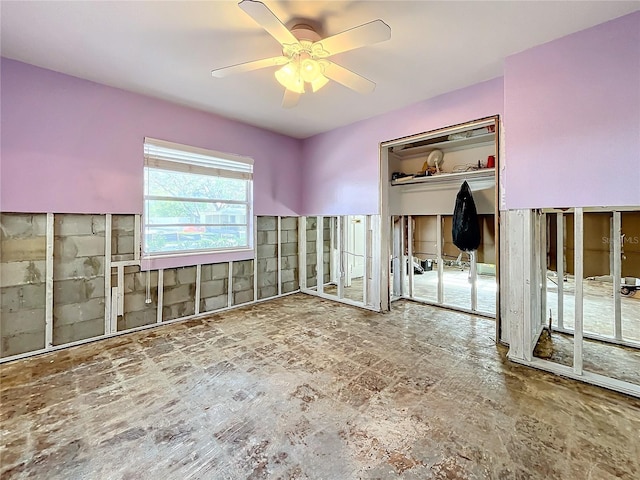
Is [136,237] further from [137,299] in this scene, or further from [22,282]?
[22,282]

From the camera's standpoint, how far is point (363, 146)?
4121 mm

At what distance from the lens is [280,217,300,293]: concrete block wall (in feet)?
16.1

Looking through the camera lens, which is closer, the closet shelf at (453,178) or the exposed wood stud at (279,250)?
the closet shelf at (453,178)

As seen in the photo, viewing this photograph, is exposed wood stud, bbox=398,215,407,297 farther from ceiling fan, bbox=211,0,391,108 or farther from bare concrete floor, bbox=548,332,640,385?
ceiling fan, bbox=211,0,391,108

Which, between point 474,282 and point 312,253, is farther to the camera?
point 312,253

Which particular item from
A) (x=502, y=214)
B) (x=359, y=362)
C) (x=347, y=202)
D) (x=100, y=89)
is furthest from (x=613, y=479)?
(x=100, y=89)

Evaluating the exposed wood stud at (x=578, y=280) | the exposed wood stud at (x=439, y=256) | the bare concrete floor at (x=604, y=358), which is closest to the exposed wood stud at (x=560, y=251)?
the bare concrete floor at (x=604, y=358)

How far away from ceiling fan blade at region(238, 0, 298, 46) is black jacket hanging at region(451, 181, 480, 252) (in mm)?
3053

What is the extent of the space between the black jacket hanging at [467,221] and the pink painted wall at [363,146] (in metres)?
1.12

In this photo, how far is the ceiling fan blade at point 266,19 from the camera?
1.51m

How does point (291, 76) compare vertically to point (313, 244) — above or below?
above

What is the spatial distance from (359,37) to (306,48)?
0.43 meters

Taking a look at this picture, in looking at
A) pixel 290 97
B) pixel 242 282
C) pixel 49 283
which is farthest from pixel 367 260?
Answer: pixel 49 283

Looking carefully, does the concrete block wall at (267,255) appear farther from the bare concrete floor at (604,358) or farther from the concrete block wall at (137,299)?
the bare concrete floor at (604,358)
